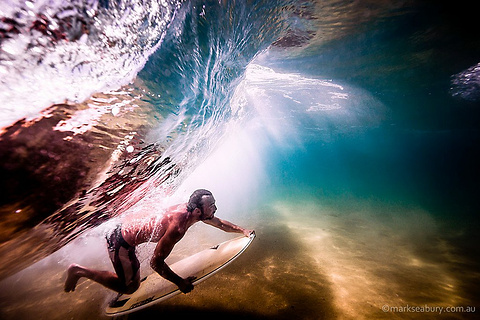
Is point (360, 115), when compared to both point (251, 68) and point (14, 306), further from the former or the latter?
point (14, 306)

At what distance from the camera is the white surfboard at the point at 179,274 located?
13.0ft

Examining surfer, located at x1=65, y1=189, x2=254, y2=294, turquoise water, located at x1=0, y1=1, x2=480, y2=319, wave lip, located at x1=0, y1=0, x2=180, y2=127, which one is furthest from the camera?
surfer, located at x1=65, y1=189, x2=254, y2=294

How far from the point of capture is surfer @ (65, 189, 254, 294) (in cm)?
383

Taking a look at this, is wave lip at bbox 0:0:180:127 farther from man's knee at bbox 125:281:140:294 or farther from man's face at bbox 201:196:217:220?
man's knee at bbox 125:281:140:294

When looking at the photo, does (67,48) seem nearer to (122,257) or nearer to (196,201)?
(196,201)

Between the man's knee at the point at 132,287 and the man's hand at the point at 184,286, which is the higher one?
the man's hand at the point at 184,286

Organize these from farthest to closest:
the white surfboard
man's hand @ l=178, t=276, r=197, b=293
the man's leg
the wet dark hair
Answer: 1. the man's leg
2. the wet dark hair
3. the white surfboard
4. man's hand @ l=178, t=276, r=197, b=293

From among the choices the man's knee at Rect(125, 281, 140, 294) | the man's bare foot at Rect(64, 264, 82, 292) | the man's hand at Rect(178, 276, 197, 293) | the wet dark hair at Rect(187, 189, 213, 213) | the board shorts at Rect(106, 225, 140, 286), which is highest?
the wet dark hair at Rect(187, 189, 213, 213)

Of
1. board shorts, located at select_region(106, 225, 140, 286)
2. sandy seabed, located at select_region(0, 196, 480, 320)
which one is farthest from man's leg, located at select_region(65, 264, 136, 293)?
sandy seabed, located at select_region(0, 196, 480, 320)

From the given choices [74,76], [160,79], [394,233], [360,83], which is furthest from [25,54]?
[360,83]

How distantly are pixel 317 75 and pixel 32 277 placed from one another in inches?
825

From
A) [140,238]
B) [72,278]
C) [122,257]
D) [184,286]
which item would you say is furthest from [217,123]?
[72,278]

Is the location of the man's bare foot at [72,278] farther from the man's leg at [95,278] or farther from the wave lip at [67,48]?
the wave lip at [67,48]

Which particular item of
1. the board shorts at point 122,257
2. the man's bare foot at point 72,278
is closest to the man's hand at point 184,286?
the board shorts at point 122,257
